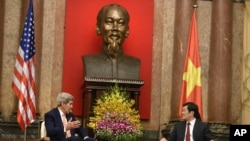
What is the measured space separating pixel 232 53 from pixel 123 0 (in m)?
2.84

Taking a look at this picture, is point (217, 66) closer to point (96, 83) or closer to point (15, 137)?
point (96, 83)

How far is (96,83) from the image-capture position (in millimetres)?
13828

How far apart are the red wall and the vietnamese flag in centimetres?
238

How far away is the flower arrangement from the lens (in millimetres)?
11773

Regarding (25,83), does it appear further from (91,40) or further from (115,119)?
(91,40)

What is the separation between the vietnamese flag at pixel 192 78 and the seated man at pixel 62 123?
12.4ft

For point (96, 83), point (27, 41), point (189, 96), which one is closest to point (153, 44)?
point (96, 83)

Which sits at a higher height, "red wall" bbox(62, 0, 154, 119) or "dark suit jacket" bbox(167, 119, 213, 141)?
"red wall" bbox(62, 0, 154, 119)

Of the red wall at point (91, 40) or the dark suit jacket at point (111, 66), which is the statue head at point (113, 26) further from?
the red wall at point (91, 40)

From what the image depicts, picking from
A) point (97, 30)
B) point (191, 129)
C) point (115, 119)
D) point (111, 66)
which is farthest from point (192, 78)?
point (191, 129)

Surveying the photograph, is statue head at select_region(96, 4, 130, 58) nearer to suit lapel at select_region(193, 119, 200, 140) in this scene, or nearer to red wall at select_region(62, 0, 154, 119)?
red wall at select_region(62, 0, 154, 119)

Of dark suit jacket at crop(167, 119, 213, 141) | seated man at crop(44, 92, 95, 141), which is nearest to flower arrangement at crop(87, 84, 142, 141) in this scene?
seated man at crop(44, 92, 95, 141)

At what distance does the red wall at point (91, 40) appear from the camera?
1472 centimetres

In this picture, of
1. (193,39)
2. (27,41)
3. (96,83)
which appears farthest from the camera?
(96,83)
